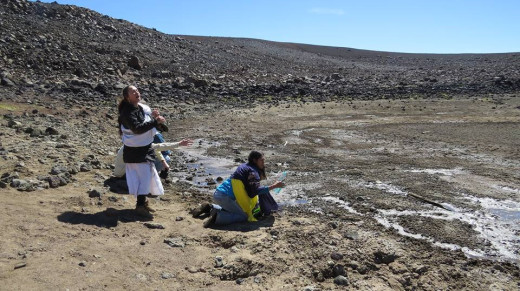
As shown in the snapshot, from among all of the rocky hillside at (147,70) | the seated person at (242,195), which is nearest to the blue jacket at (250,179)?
the seated person at (242,195)

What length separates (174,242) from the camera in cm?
507

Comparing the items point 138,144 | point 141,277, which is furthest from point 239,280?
point 138,144

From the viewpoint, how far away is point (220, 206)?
6.12 m

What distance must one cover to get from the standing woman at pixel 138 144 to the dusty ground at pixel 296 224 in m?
0.36

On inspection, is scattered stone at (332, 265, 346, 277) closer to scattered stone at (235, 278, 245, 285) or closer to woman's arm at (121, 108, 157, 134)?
scattered stone at (235, 278, 245, 285)

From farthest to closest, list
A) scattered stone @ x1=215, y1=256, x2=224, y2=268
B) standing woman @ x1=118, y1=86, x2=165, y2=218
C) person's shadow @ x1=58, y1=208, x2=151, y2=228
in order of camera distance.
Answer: standing woman @ x1=118, y1=86, x2=165, y2=218, person's shadow @ x1=58, y1=208, x2=151, y2=228, scattered stone @ x1=215, y1=256, x2=224, y2=268

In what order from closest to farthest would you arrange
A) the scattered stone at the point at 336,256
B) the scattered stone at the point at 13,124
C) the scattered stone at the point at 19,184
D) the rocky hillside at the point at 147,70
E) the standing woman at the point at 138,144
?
the scattered stone at the point at 336,256, the standing woman at the point at 138,144, the scattered stone at the point at 19,184, the scattered stone at the point at 13,124, the rocky hillside at the point at 147,70

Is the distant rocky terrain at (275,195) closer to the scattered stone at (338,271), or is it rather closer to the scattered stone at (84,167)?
the scattered stone at (338,271)

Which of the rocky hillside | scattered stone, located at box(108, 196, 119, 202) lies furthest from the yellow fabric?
the rocky hillside

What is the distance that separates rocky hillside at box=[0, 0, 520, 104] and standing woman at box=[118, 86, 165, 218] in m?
10.7

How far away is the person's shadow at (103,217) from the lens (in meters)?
5.34

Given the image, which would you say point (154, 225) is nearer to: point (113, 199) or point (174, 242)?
point (174, 242)

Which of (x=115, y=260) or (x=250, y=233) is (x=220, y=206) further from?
(x=115, y=260)

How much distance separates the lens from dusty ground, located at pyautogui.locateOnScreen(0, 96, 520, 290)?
4.39m
